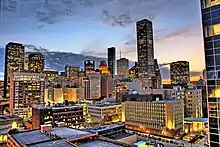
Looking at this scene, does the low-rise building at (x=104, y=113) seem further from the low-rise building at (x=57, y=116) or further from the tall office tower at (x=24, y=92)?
the tall office tower at (x=24, y=92)

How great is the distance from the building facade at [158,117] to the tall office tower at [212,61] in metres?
48.9

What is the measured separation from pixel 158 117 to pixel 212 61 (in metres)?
52.4

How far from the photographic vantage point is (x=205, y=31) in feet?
69.8

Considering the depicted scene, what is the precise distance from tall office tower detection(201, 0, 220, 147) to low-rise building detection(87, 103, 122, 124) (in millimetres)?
75819

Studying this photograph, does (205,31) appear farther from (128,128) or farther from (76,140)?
(128,128)

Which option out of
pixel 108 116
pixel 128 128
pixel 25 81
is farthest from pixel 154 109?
pixel 25 81

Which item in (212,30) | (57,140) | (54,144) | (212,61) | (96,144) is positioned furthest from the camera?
(57,140)

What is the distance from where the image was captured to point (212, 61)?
805 inches

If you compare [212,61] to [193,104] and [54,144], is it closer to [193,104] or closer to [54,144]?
[54,144]

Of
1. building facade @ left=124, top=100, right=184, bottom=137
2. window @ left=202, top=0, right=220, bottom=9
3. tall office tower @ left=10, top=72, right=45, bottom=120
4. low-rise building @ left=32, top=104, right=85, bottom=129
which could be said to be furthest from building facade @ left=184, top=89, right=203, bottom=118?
tall office tower @ left=10, top=72, right=45, bottom=120

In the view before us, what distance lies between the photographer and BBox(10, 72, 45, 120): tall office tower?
124150 millimetres

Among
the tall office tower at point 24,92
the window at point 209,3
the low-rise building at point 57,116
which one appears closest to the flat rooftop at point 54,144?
the window at point 209,3

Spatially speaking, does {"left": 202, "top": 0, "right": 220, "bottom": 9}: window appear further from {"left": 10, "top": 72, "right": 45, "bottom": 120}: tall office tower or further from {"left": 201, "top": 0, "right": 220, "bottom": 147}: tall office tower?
{"left": 10, "top": 72, "right": 45, "bottom": 120}: tall office tower

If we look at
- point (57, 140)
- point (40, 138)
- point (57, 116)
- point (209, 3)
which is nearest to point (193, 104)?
point (57, 116)
